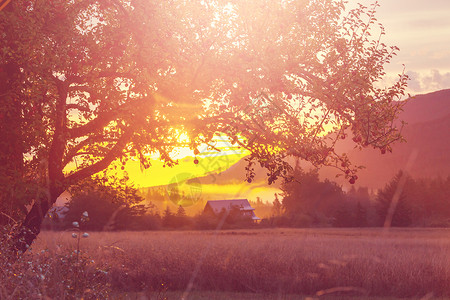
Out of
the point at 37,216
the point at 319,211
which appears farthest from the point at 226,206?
the point at 37,216

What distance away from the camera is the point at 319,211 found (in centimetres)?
7906

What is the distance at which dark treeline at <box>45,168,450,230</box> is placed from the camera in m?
54.0

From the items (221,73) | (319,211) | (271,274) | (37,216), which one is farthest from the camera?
(319,211)

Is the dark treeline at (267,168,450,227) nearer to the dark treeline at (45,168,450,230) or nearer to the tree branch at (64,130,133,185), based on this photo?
the dark treeline at (45,168,450,230)

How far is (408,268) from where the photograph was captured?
60.3 feet

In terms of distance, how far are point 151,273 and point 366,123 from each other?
1149 centimetres

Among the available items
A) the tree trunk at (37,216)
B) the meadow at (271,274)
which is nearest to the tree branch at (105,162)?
the tree trunk at (37,216)

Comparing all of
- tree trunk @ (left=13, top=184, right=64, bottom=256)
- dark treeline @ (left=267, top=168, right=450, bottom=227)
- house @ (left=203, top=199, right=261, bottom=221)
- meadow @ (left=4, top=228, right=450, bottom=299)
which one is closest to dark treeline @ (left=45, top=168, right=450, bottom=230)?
dark treeline @ (left=267, top=168, right=450, bottom=227)

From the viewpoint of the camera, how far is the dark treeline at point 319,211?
177ft

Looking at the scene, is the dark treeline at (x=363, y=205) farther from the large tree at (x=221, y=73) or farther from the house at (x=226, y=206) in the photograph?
the large tree at (x=221, y=73)

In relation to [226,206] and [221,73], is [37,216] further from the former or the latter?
[226,206]

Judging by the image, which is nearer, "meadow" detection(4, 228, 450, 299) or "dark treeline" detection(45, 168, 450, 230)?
"meadow" detection(4, 228, 450, 299)

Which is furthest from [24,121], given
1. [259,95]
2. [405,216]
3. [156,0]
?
[405,216]

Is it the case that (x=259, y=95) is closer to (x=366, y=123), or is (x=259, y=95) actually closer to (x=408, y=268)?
(x=366, y=123)
